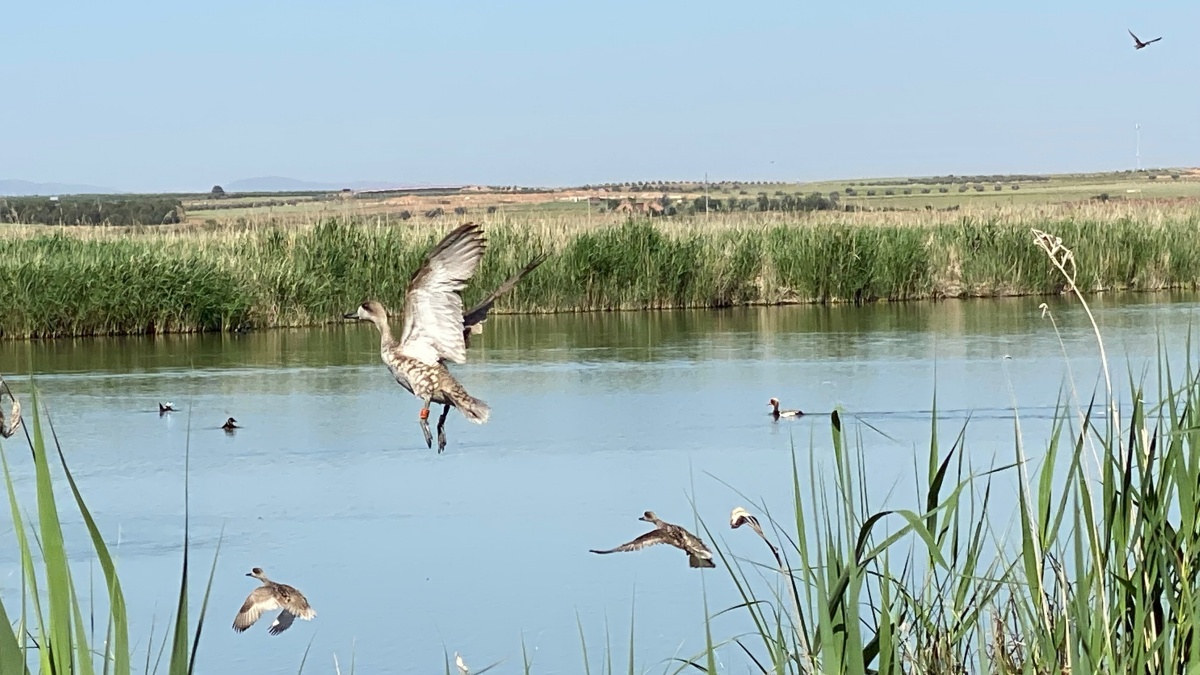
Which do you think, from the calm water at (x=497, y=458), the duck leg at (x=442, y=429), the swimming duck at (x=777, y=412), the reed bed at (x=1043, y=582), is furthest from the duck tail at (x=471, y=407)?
the swimming duck at (x=777, y=412)

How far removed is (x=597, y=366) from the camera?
14.7 m

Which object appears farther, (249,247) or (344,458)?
(249,247)

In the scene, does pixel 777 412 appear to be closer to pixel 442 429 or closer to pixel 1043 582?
pixel 442 429

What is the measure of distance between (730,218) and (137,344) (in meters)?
13.6

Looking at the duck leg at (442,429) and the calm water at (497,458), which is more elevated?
the duck leg at (442,429)

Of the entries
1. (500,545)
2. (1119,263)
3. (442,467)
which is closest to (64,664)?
(500,545)

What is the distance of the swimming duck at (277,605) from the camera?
6098 mm

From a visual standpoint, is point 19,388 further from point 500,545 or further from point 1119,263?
point 1119,263

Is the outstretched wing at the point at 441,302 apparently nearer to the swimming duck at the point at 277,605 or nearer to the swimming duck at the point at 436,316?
the swimming duck at the point at 436,316

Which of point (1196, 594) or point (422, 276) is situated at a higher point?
point (422, 276)

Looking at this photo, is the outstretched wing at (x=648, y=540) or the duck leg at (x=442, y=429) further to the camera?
the duck leg at (x=442, y=429)

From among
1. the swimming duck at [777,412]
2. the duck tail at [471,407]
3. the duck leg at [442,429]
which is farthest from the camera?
the swimming duck at [777,412]

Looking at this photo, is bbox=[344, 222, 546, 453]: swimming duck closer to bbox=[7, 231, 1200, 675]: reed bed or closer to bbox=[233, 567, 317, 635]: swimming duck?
bbox=[233, 567, 317, 635]: swimming duck

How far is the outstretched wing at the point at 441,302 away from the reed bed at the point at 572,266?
43.9ft
